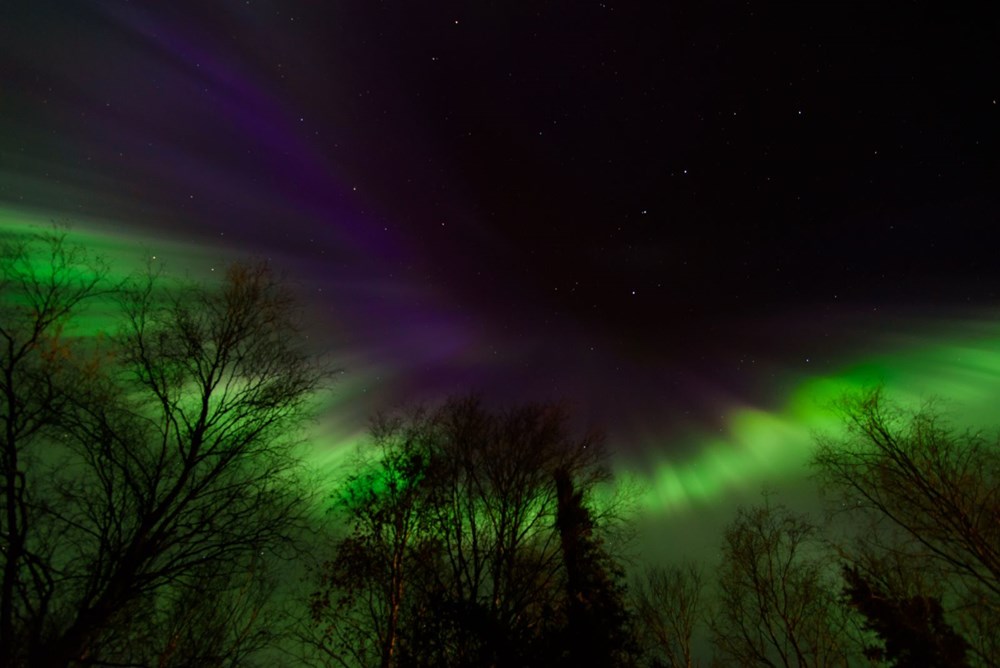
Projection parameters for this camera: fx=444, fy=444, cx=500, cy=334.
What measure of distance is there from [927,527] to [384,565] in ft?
51.5

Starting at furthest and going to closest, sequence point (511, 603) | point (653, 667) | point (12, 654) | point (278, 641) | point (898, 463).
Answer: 1. point (898, 463)
2. point (511, 603)
3. point (278, 641)
4. point (653, 667)
5. point (12, 654)

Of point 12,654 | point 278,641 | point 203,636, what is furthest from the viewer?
point 203,636

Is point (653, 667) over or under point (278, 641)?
under

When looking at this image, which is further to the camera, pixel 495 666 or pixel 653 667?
pixel 653 667

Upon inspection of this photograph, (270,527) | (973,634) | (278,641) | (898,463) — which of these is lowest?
(973,634)

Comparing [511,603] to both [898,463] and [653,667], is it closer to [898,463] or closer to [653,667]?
[653,667]

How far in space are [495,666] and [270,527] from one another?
3.87 meters

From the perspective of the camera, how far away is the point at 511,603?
11984 mm

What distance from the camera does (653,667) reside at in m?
8.58

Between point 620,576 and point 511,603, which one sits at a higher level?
point 620,576

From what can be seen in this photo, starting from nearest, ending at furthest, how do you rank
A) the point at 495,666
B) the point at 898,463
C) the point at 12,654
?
the point at 12,654
the point at 495,666
the point at 898,463

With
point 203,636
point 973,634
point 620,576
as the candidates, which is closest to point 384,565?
point 620,576

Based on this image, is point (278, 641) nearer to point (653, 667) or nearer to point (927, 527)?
point (653, 667)

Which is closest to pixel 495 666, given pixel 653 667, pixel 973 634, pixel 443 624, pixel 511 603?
pixel 443 624
